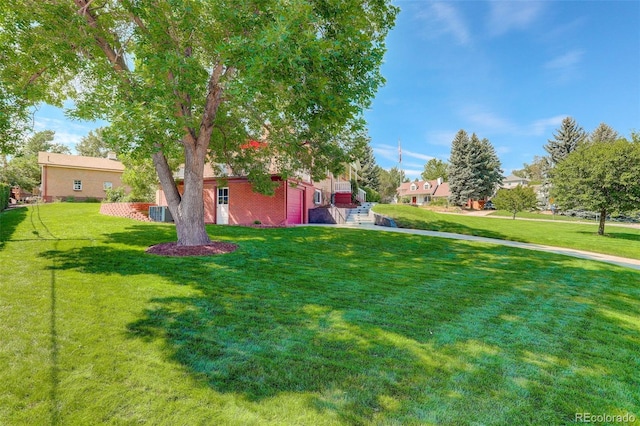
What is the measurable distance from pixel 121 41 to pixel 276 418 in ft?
35.8

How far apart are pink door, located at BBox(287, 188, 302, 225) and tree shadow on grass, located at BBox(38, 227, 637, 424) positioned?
904 cm

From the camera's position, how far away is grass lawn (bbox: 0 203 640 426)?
7.98 ft

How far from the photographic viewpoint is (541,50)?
14398 millimetres

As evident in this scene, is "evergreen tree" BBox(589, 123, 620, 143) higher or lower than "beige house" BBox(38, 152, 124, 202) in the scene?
higher

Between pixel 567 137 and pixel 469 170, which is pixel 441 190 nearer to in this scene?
pixel 469 170

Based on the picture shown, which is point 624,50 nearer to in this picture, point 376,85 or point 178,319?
point 376,85

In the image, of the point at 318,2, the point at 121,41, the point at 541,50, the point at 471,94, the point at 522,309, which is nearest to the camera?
the point at 522,309

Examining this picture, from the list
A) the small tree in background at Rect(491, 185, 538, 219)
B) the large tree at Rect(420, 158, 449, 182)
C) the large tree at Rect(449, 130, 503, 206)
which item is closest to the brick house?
the small tree in background at Rect(491, 185, 538, 219)

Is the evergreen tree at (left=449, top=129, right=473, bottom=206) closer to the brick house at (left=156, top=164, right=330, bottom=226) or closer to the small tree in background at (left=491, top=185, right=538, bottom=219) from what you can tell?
the small tree in background at (left=491, top=185, right=538, bottom=219)

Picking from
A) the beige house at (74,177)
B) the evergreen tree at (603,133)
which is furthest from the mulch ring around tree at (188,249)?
the evergreen tree at (603,133)

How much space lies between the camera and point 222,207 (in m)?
17.7

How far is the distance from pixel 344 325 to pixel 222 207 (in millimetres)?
15145

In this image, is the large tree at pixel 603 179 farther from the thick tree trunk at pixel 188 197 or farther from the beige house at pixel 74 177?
the beige house at pixel 74 177

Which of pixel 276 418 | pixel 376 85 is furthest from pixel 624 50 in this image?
pixel 276 418
